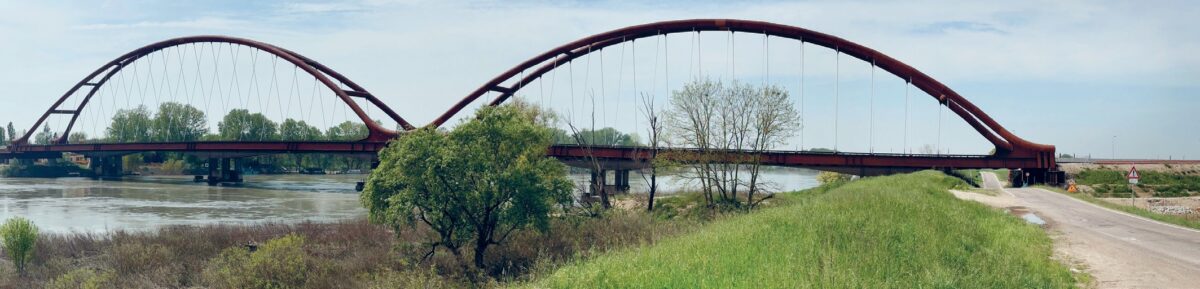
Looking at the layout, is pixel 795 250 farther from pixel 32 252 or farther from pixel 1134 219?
pixel 32 252

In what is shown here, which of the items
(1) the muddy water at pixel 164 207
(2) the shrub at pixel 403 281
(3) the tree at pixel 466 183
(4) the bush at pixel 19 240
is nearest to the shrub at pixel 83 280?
(4) the bush at pixel 19 240

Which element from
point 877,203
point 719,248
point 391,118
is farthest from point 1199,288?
point 391,118

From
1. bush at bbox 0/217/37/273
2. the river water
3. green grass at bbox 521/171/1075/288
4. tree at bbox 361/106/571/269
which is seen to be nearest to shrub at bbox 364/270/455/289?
tree at bbox 361/106/571/269

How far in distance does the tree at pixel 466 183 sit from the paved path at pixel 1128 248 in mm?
16279

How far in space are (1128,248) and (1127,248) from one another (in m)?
0.04

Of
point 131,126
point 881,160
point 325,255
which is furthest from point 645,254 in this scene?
point 131,126

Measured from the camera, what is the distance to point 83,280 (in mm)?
24594

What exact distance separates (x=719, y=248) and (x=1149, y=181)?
5573 cm

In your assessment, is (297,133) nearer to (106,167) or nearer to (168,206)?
(106,167)

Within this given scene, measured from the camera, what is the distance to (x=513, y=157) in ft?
93.1

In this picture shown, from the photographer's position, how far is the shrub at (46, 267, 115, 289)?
917 inches

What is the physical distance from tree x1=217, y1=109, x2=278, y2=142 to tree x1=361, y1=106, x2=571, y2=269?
362 feet

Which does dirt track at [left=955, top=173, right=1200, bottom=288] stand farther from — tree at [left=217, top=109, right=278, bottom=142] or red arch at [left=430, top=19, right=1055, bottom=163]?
tree at [left=217, top=109, right=278, bottom=142]

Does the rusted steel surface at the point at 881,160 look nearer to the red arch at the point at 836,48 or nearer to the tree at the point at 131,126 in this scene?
the red arch at the point at 836,48
